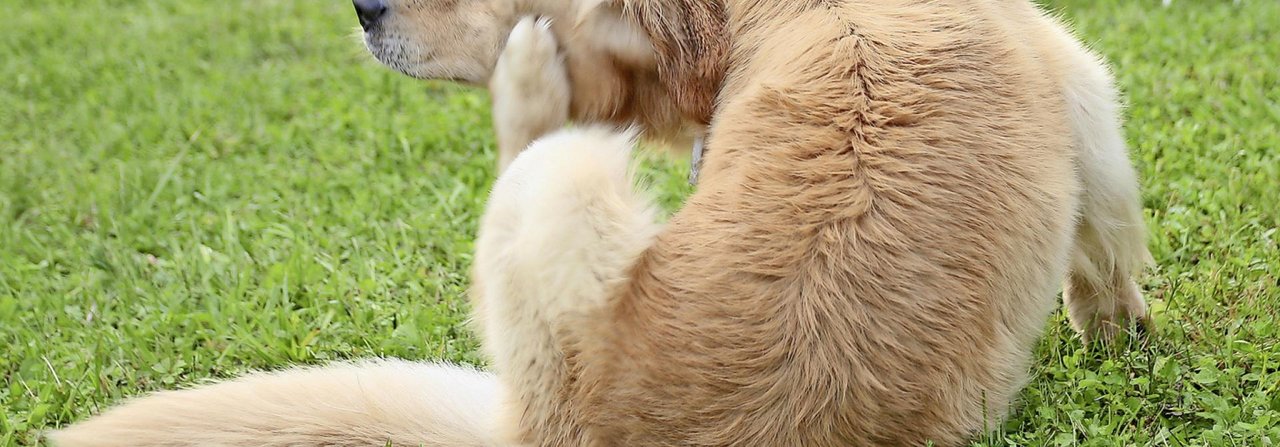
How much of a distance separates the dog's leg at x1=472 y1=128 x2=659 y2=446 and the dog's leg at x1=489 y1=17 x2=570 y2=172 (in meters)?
0.37

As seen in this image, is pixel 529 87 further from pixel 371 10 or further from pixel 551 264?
pixel 551 264

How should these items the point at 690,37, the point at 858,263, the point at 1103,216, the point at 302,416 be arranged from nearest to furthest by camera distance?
1. the point at 858,263
2. the point at 302,416
3. the point at 1103,216
4. the point at 690,37

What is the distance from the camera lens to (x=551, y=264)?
104 inches

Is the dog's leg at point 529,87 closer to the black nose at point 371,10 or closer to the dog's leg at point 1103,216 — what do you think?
the black nose at point 371,10

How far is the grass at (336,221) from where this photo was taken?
10.6 feet

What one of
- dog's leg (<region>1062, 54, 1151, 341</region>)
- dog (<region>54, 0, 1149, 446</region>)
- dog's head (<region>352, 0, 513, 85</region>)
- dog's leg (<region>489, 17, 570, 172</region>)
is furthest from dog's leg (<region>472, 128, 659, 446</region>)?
dog's leg (<region>1062, 54, 1151, 341</region>)

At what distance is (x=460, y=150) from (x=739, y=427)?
3.18 m

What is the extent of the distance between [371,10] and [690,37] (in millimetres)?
967

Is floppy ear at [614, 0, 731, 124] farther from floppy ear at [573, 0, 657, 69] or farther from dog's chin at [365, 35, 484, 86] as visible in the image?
dog's chin at [365, 35, 484, 86]

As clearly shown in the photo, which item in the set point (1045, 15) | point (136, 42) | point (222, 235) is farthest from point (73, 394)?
point (136, 42)

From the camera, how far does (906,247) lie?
2.54m

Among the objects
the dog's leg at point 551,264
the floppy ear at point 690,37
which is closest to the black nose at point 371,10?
the floppy ear at point 690,37

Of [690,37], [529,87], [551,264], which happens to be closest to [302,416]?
[551,264]

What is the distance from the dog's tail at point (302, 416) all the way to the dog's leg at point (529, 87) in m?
0.73
